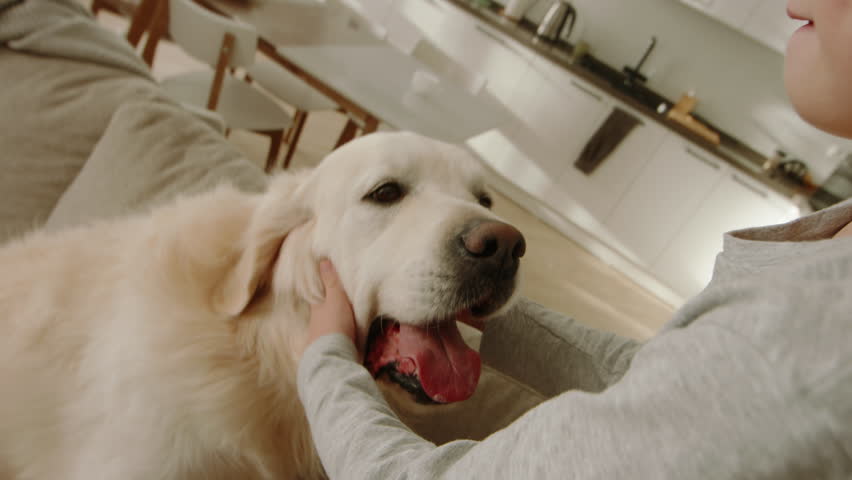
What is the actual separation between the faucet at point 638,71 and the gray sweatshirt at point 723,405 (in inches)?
187

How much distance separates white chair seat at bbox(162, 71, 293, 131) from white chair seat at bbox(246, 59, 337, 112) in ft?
0.79

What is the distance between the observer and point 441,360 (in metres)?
0.87

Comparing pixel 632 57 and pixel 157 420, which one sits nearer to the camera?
pixel 157 420

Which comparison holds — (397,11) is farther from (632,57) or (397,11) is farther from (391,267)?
(391,267)

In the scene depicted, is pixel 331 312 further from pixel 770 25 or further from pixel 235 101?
pixel 770 25

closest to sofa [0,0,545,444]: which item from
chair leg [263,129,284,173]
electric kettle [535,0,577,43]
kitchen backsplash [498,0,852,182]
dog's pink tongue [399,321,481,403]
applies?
dog's pink tongue [399,321,481,403]

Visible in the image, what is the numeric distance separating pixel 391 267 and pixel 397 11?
4.95 meters

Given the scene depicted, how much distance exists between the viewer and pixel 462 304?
83 cm

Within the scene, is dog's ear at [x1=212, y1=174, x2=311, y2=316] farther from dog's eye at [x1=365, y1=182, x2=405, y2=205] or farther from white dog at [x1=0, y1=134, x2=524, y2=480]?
dog's eye at [x1=365, y1=182, x2=405, y2=205]

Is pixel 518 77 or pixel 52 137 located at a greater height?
pixel 518 77

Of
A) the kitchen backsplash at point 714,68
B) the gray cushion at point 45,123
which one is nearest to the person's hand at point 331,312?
the gray cushion at point 45,123

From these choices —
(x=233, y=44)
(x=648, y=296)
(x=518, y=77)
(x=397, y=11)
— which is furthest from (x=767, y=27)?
(x=233, y=44)

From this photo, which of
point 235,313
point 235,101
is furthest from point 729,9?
point 235,313

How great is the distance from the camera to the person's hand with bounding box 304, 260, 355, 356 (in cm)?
84
